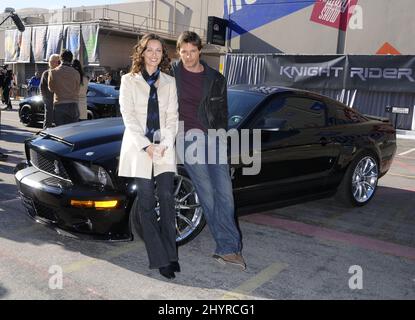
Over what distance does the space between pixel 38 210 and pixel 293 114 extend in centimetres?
268

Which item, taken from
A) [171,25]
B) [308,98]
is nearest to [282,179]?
[308,98]

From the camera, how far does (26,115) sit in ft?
39.3

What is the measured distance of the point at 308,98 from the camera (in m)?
5.13

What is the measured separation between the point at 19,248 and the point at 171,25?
3035 cm

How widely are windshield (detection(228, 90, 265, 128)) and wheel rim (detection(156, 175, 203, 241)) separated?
2.44ft

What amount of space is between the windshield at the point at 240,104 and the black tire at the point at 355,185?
1.63m

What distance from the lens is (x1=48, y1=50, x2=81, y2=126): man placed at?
22.6ft

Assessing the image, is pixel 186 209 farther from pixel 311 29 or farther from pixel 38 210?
pixel 311 29

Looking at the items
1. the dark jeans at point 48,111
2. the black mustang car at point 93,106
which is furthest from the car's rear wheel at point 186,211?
the black mustang car at point 93,106

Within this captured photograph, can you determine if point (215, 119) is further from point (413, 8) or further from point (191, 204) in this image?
point (413, 8)

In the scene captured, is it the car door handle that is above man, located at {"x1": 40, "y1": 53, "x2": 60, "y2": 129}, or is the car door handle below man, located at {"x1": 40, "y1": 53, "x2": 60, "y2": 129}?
below

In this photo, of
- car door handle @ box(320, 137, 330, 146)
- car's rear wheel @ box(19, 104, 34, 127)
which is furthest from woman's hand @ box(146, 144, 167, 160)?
car's rear wheel @ box(19, 104, 34, 127)

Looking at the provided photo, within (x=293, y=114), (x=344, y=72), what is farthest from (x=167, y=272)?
(x=344, y=72)

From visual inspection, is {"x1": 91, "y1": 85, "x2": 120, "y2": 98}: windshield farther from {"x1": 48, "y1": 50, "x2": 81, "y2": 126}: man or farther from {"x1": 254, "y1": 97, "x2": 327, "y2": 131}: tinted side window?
{"x1": 254, "y1": 97, "x2": 327, "y2": 131}: tinted side window
